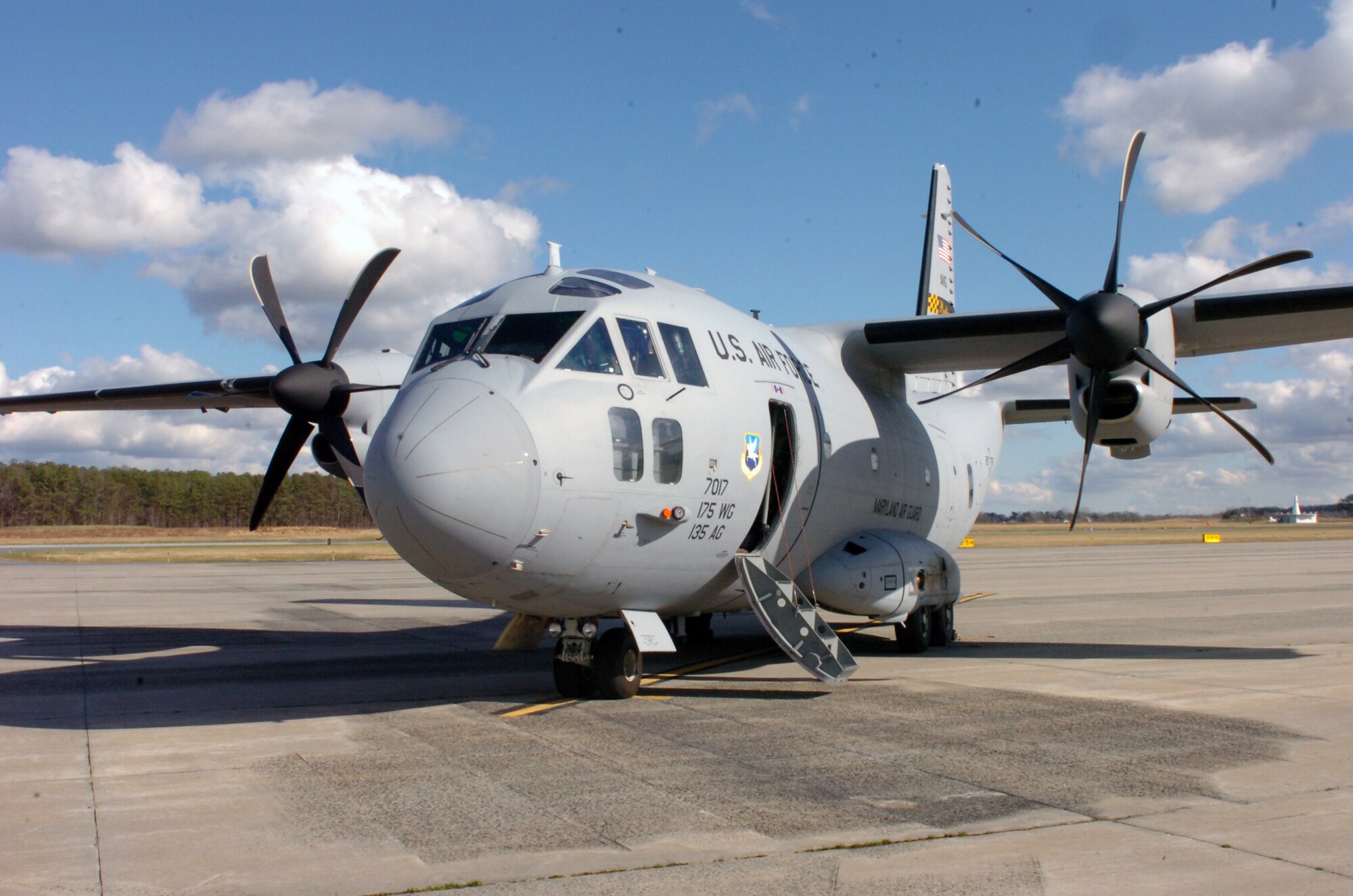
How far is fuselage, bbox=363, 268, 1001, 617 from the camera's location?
8.28 meters

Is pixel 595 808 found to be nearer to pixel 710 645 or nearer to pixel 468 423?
pixel 468 423

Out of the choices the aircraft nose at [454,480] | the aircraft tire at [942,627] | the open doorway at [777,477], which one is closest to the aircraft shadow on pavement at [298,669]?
the aircraft tire at [942,627]

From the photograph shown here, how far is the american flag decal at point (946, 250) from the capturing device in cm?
2122

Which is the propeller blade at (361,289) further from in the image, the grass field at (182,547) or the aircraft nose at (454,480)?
the grass field at (182,547)

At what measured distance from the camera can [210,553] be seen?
173 ft

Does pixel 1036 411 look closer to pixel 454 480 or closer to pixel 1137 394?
pixel 1137 394

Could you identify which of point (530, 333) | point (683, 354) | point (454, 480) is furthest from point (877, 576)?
point (454, 480)

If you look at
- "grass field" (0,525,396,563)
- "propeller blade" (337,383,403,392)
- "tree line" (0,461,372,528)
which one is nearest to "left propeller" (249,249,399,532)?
"propeller blade" (337,383,403,392)

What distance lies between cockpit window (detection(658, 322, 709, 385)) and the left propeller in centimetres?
450

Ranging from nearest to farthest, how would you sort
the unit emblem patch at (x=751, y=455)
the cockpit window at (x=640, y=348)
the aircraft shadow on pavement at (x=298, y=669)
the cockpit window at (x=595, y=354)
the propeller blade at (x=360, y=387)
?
the cockpit window at (x=595, y=354), the cockpit window at (x=640, y=348), the aircraft shadow on pavement at (x=298, y=669), the unit emblem patch at (x=751, y=455), the propeller blade at (x=360, y=387)

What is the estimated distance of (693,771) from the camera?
7562 mm

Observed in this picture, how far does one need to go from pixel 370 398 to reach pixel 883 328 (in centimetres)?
703

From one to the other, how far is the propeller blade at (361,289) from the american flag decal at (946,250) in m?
10.8

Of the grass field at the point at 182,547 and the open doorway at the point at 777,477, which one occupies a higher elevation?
the open doorway at the point at 777,477
